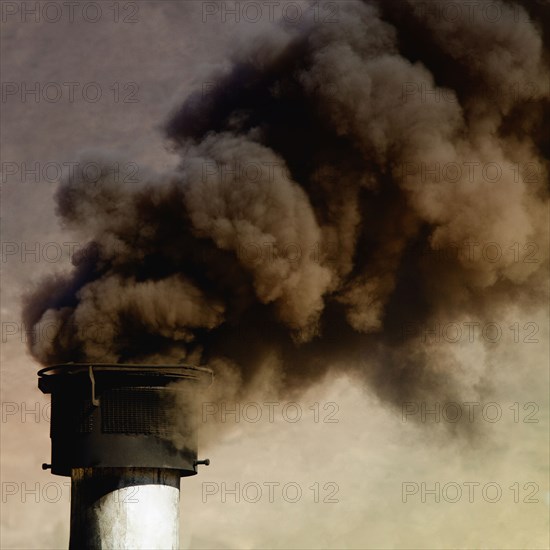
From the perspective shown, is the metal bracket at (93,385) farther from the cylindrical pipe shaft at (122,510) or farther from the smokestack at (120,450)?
the cylindrical pipe shaft at (122,510)

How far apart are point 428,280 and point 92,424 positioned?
13.2 ft

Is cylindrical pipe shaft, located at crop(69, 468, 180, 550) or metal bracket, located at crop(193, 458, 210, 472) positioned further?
metal bracket, located at crop(193, 458, 210, 472)

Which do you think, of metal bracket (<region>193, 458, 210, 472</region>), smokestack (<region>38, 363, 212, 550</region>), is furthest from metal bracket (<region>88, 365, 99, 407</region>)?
metal bracket (<region>193, 458, 210, 472</region>)

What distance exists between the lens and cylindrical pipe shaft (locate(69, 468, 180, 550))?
288 inches

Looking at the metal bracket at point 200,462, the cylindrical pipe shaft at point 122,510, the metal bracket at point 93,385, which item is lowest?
the cylindrical pipe shaft at point 122,510

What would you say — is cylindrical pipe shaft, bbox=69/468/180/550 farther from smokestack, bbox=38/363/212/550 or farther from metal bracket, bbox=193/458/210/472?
metal bracket, bbox=193/458/210/472

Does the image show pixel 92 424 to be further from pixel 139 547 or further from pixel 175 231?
pixel 175 231

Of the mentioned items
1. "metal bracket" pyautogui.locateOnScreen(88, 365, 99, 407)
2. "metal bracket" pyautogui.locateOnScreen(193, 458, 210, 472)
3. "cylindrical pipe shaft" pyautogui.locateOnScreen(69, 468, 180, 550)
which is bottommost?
"cylindrical pipe shaft" pyautogui.locateOnScreen(69, 468, 180, 550)

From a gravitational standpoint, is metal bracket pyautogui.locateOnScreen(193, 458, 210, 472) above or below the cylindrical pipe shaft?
above

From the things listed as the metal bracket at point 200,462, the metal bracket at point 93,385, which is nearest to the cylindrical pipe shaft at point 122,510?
the metal bracket at point 200,462

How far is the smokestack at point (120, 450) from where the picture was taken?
7.36m

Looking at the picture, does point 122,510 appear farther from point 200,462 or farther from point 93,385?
point 93,385

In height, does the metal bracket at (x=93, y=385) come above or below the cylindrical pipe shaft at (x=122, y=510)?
above

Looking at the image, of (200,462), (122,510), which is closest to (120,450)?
(122,510)
